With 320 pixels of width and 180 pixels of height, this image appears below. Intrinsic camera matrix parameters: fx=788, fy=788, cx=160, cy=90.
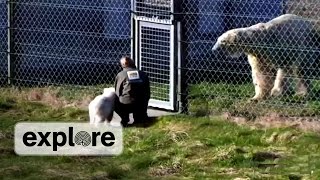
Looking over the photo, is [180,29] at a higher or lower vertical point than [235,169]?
higher

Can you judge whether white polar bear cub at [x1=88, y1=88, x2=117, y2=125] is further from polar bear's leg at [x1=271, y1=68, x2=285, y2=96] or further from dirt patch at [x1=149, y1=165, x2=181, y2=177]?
polar bear's leg at [x1=271, y1=68, x2=285, y2=96]

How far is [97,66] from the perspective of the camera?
1080 cm

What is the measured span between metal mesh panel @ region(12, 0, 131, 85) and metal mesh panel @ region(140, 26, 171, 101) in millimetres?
548

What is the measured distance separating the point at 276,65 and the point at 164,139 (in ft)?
6.01

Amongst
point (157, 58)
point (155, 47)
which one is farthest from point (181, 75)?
point (155, 47)

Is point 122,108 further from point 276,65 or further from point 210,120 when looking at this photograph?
point 276,65

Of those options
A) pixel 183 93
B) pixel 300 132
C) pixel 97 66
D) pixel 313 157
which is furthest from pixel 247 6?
pixel 313 157

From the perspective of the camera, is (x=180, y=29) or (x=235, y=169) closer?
(x=235, y=169)

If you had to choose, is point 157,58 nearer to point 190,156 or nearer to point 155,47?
point 155,47

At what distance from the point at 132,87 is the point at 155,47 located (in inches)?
40.6

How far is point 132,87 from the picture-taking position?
27.7 ft

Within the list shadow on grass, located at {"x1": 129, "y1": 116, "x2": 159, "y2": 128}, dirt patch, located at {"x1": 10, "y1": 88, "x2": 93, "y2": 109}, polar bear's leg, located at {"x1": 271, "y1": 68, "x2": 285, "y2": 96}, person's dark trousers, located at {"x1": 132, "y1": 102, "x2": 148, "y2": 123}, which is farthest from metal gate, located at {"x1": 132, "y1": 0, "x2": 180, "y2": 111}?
polar bear's leg, located at {"x1": 271, "y1": 68, "x2": 285, "y2": 96}

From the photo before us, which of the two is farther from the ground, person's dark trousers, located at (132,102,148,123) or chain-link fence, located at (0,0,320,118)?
chain-link fence, located at (0,0,320,118)

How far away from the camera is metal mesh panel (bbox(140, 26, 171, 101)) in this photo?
30.1ft
